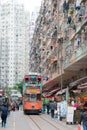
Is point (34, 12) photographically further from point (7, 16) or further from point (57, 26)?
point (57, 26)

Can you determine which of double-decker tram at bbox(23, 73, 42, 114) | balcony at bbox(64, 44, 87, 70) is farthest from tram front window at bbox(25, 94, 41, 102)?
balcony at bbox(64, 44, 87, 70)

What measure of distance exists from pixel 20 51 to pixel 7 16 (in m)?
16.4

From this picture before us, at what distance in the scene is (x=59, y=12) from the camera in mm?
52312

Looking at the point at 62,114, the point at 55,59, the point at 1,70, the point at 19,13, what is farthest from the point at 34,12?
the point at 62,114

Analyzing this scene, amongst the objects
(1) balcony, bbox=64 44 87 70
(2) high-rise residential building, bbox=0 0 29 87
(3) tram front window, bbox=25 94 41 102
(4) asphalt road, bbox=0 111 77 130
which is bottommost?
(4) asphalt road, bbox=0 111 77 130

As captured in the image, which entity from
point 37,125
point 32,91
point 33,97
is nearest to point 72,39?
point 32,91

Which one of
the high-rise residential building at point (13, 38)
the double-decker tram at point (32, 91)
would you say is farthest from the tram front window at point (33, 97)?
the high-rise residential building at point (13, 38)

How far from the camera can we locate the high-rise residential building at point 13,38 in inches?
6191

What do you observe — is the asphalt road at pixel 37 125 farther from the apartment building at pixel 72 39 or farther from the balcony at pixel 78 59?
the apartment building at pixel 72 39

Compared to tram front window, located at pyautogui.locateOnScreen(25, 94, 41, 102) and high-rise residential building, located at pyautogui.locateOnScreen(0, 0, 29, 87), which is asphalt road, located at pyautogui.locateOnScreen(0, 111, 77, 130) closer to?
tram front window, located at pyautogui.locateOnScreen(25, 94, 41, 102)

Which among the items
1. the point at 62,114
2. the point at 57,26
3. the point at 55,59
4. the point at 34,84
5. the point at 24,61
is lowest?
the point at 62,114

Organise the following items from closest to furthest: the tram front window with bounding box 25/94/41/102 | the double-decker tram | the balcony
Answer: the balcony < the double-decker tram < the tram front window with bounding box 25/94/41/102

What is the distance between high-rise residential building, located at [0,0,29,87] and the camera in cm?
15725

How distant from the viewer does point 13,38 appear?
160m
